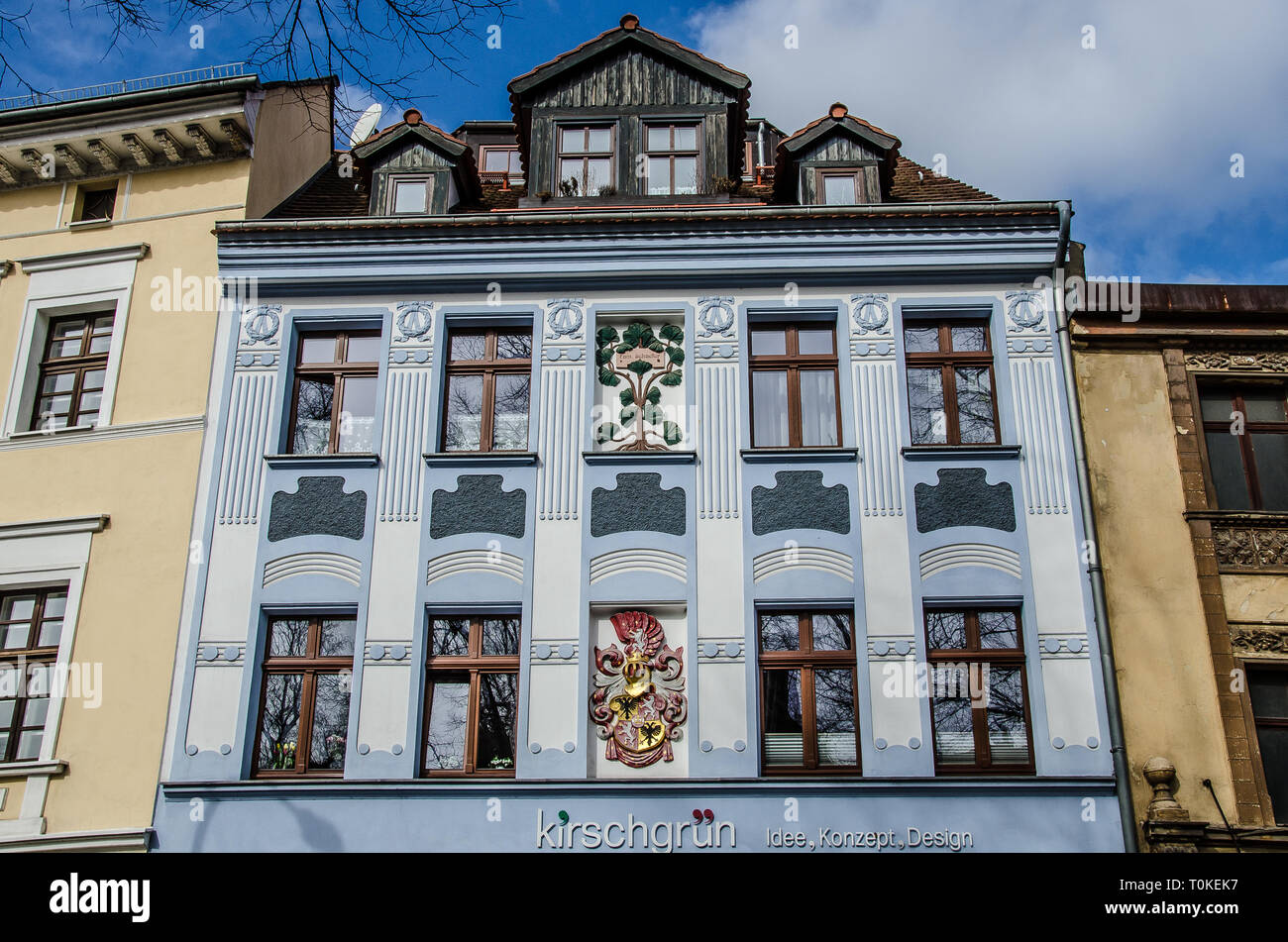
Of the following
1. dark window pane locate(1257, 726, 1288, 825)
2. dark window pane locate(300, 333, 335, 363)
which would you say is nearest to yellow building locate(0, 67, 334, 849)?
dark window pane locate(300, 333, 335, 363)

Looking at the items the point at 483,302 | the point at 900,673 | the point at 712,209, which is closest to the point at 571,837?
the point at 900,673

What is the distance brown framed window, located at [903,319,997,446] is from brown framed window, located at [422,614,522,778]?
A: 4856 mm

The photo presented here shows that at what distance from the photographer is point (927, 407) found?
564 inches

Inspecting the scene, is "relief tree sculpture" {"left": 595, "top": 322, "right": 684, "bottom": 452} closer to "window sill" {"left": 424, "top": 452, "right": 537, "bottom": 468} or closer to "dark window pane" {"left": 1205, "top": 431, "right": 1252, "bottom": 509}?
"window sill" {"left": 424, "top": 452, "right": 537, "bottom": 468}

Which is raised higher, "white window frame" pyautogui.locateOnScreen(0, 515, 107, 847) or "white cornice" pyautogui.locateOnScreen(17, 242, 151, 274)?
"white cornice" pyautogui.locateOnScreen(17, 242, 151, 274)

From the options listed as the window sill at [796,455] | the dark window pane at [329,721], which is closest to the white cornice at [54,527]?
the dark window pane at [329,721]

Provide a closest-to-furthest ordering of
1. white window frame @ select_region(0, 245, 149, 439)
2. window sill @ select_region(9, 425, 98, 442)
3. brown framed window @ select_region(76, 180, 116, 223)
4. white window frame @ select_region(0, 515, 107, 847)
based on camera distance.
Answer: white window frame @ select_region(0, 515, 107, 847) < window sill @ select_region(9, 425, 98, 442) < white window frame @ select_region(0, 245, 149, 439) < brown framed window @ select_region(76, 180, 116, 223)

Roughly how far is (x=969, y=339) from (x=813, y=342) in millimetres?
1714

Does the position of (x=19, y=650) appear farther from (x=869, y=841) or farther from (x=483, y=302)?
(x=869, y=841)

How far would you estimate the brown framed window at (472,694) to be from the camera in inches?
511

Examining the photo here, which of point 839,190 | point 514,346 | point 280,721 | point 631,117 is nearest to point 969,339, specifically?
point 839,190

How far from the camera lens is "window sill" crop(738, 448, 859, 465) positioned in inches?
542

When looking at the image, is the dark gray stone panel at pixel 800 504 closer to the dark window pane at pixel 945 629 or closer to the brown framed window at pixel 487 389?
the dark window pane at pixel 945 629

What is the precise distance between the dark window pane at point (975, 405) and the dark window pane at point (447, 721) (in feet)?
19.3
